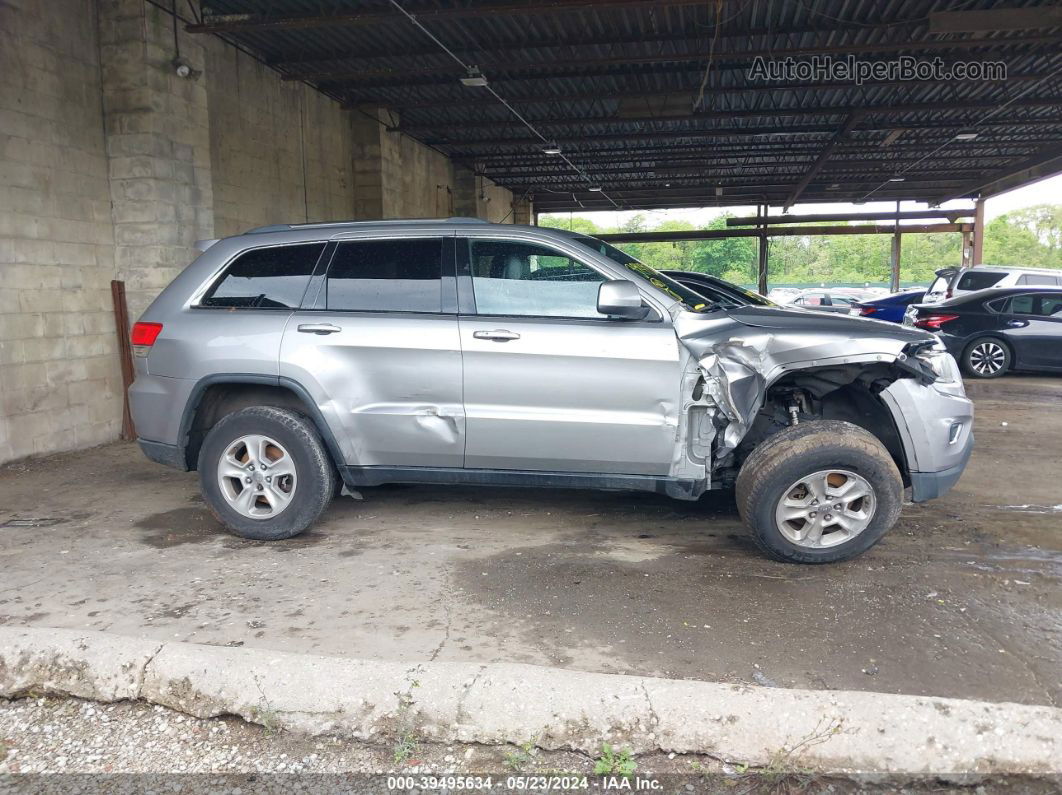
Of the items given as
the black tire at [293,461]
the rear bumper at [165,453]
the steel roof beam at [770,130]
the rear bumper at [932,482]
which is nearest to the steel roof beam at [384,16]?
the rear bumper at [165,453]

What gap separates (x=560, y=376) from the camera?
461 cm

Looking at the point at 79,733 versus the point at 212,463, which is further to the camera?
the point at 212,463

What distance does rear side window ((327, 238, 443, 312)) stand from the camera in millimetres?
4902

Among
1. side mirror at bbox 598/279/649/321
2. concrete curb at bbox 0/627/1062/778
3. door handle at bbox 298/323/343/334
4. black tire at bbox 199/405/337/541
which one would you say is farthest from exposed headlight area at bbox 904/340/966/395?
black tire at bbox 199/405/337/541

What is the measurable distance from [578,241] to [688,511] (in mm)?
2086

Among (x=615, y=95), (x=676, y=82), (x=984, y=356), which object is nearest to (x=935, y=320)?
(x=984, y=356)

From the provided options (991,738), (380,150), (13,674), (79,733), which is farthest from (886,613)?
(380,150)

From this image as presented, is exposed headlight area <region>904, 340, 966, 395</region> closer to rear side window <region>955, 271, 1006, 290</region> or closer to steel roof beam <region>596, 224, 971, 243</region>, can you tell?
rear side window <region>955, 271, 1006, 290</region>

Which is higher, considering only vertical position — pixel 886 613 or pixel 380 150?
pixel 380 150

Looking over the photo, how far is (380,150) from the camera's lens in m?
15.1

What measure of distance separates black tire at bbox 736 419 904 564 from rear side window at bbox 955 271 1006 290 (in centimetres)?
1452

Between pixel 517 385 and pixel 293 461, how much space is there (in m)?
1.46

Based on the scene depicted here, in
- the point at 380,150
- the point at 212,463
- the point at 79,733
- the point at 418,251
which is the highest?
the point at 380,150

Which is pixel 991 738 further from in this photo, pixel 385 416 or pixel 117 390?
pixel 117 390
